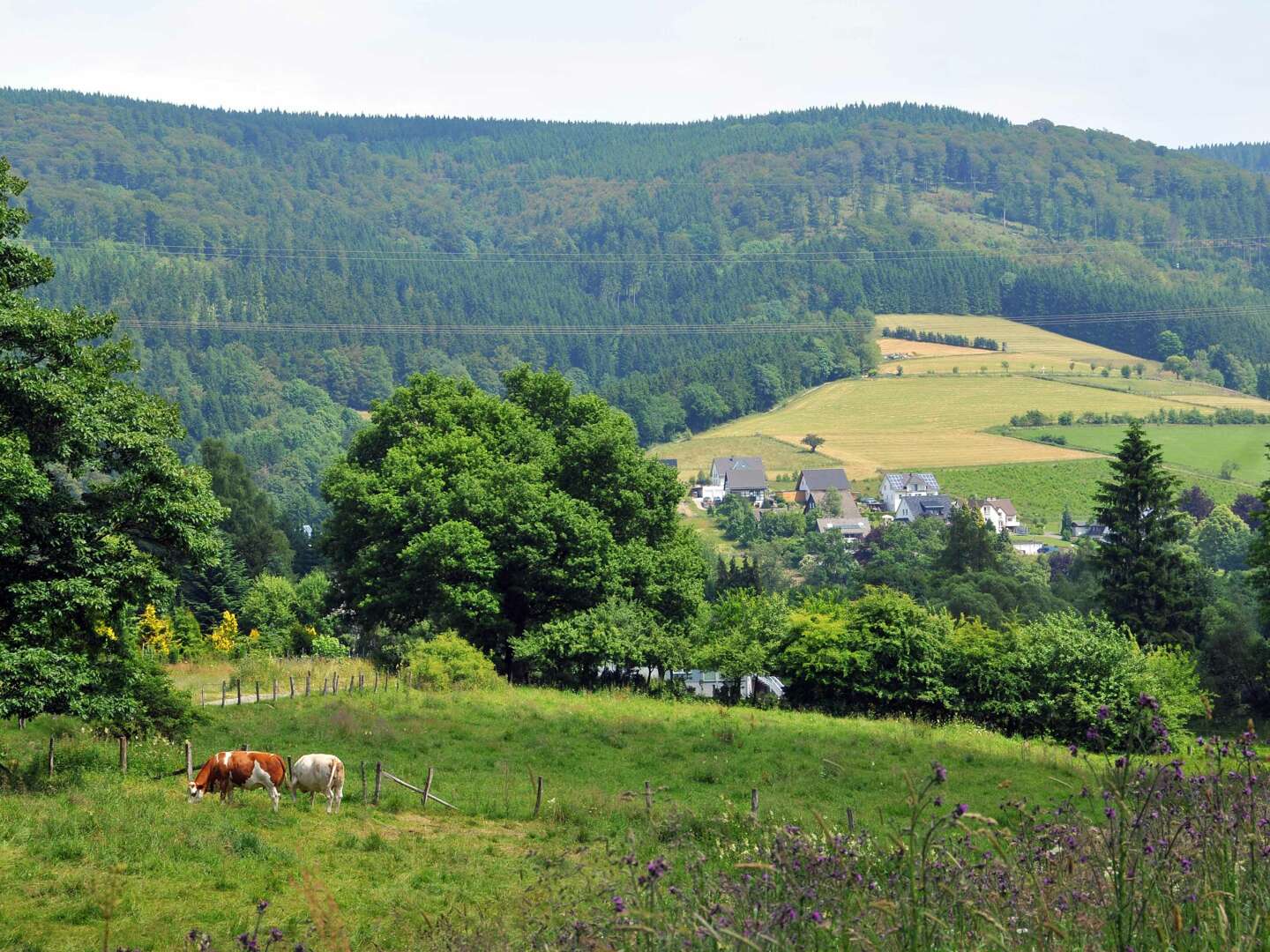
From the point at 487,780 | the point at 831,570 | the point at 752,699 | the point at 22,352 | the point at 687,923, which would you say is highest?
the point at 22,352

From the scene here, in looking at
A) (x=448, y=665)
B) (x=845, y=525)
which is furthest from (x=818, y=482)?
(x=448, y=665)

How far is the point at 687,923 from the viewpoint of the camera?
8.62m

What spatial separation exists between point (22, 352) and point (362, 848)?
1004cm

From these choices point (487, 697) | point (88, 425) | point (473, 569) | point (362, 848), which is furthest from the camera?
point (473, 569)

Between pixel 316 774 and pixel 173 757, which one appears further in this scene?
pixel 173 757

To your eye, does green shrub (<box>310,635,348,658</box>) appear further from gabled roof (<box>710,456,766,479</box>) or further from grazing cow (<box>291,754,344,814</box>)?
gabled roof (<box>710,456,766,479</box>)

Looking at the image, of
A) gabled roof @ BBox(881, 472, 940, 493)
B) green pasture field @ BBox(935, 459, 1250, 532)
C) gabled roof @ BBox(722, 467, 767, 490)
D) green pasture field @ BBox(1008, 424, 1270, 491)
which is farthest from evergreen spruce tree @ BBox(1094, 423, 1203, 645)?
gabled roof @ BBox(722, 467, 767, 490)

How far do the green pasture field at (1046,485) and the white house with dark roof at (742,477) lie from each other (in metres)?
22.6

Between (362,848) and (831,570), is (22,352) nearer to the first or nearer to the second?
(362,848)

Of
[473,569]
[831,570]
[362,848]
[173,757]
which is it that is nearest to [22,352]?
[173,757]

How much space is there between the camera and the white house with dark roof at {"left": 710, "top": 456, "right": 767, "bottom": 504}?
610 ft

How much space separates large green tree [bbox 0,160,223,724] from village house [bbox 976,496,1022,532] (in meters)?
141

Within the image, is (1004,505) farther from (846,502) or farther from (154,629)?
(154,629)

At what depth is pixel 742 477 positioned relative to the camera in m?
191
